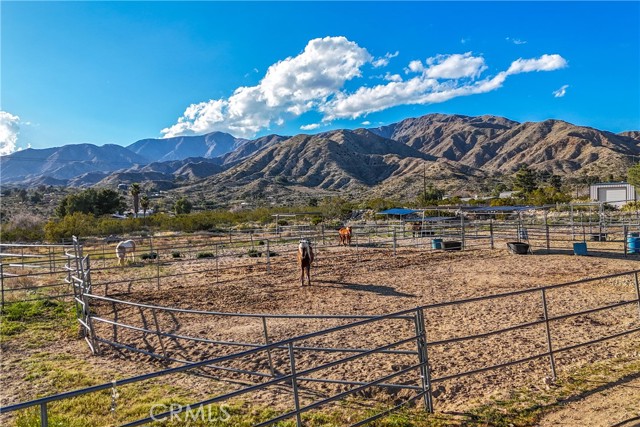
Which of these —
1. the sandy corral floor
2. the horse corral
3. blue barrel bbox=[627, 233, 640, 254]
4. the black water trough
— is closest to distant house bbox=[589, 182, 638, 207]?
blue barrel bbox=[627, 233, 640, 254]

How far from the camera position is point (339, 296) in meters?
9.41

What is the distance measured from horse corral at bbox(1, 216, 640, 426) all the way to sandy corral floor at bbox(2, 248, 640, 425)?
0.03 meters

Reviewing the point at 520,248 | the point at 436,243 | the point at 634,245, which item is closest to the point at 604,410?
the point at 520,248

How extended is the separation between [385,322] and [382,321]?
4.1 inches

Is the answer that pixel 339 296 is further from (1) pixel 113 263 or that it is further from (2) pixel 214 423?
(1) pixel 113 263

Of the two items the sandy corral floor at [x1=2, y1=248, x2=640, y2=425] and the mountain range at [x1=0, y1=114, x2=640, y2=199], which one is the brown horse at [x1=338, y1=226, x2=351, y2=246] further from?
the mountain range at [x1=0, y1=114, x2=640, y2=199]

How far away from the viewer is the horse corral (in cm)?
460

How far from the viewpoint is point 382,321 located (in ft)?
23.1

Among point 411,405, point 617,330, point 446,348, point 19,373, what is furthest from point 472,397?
point 19,373

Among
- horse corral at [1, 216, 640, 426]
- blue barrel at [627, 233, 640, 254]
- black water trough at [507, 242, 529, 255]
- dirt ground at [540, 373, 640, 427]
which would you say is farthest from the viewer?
black water trough at [507, 242, 529, 255]

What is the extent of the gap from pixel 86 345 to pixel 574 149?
529ft

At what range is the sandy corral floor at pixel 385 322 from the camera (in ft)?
15.9

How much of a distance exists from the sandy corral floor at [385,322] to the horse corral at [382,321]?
0.03m

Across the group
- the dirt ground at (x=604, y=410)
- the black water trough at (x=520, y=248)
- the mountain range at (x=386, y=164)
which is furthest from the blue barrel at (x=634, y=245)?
the mountain range at (x=386, y=164)
